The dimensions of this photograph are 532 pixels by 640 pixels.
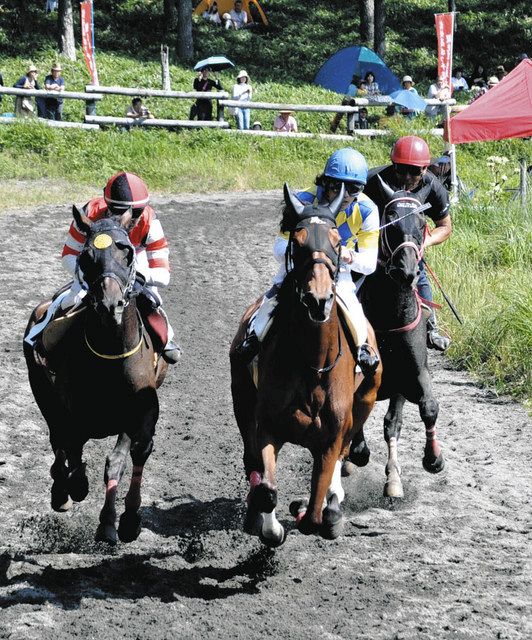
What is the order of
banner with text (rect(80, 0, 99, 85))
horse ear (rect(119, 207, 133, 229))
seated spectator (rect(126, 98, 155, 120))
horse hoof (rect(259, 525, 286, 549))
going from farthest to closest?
1. banner with text (rect(80, 0, 99, 85))
2. seated spectator (rect(126, 98, 155, 120))
3. horse ear (rect(119, 207, 133, 229))
4. horse hoof (rect(259, 525, 286, 549))

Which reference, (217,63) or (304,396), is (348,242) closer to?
(304,396)

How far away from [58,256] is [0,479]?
312 inches

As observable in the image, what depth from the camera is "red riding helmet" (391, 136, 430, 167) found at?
755 cm

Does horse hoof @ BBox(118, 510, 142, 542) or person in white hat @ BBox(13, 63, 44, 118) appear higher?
person in white hat @ BBox(13, 63, 44, 118)

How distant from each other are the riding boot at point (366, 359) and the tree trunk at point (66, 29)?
89.3 feet

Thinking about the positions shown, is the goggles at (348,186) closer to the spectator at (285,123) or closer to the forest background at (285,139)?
the forest background at (285,139)

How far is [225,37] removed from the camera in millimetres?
37750

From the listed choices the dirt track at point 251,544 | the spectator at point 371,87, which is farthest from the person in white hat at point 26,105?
the dirt track at point 251,544

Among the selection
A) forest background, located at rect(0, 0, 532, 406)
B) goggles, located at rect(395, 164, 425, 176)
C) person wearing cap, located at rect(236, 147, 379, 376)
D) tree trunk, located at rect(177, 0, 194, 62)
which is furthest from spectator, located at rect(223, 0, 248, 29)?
person wearing cap, located at rect(236, 147, 379, 376)

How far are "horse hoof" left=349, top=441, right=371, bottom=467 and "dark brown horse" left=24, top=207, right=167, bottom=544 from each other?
1704mm

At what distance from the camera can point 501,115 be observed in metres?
18.4

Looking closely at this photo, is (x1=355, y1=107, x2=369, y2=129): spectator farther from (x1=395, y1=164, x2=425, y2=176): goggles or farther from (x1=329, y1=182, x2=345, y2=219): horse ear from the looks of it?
(x1=329, y1=182, x2=345, y2=219): horse ear

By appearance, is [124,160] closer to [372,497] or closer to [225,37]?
[372,497]

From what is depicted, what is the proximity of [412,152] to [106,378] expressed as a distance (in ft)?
9.56
